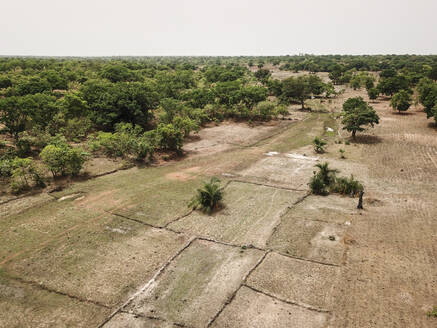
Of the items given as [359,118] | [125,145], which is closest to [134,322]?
[125,145]

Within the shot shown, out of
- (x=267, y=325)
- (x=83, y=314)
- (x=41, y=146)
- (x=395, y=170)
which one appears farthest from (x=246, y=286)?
(x=41, y=146)

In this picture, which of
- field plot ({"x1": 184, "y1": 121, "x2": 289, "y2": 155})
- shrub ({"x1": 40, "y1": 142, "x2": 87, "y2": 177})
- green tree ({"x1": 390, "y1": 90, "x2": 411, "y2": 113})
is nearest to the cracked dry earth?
shrub ({"x1": 40, "y1": 142, "x2": 87, "y2": 177})

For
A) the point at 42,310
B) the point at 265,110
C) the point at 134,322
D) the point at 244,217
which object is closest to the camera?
the point at 134,322

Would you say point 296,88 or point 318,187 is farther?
point 296,88

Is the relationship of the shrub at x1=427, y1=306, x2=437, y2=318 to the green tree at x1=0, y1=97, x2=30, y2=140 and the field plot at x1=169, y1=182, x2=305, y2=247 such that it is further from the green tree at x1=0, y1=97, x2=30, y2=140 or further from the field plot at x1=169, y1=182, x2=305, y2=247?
the green tree at x1=0, y1=97, x2=30, y2=140

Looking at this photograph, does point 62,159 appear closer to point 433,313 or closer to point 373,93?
point 433,313
